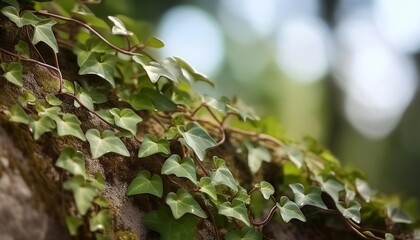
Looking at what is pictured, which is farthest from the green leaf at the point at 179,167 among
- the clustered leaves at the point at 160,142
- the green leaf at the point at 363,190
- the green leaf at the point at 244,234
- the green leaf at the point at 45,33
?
the green leaf at the point at 363,190

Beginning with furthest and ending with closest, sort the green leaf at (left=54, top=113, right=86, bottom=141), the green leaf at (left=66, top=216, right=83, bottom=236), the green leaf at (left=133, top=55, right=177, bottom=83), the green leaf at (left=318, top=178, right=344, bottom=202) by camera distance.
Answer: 1. the green leaf at (left=318, top=178, right=344, bottom=202)
2. the green leaf at (left=133, top=55, right=177, bottom=83)
3. the green leaf at (left=54, top=113, right=86, bottom=141)
4. the green leaf at (left=66, top=216, right=83, bottom=236)

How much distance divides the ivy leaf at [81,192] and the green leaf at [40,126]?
0.36 ft

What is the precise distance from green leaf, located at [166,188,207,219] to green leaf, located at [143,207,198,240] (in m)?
0.03

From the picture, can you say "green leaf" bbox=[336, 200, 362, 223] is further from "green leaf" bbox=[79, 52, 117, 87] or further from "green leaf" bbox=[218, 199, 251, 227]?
"green leaf" bbox=[79, 52, 117, 87]

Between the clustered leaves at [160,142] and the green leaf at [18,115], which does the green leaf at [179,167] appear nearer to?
the clustered leaves at [160,142]

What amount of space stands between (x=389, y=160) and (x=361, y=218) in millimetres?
7223

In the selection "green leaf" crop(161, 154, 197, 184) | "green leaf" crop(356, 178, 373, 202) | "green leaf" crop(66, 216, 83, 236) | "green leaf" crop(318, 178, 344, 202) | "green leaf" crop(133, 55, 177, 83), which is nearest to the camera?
"green leaf" crop(66, 216, 83, 236)

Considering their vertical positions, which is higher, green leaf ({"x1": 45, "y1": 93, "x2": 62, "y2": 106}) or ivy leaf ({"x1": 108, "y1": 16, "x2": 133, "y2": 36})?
ivy leaf ({"x1": 108, "y1": 16, "x2": 133, "y2": 36})

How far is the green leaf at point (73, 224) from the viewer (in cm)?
84

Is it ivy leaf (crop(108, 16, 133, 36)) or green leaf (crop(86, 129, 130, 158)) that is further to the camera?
ivy leaf (crop(108, 16, 133, 36))

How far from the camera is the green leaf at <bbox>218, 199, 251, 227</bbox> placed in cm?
106

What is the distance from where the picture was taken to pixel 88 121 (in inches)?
43.4

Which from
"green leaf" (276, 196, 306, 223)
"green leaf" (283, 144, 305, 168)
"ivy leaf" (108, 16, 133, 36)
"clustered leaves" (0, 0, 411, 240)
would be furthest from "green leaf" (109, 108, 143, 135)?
"green leaf" (283, 144, 305, 168)

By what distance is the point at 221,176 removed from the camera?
1.11 meters
